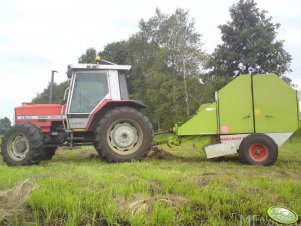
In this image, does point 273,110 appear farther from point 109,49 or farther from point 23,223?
point 109,49

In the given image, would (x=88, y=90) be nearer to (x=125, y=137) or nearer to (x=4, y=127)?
(x=125, y=137)

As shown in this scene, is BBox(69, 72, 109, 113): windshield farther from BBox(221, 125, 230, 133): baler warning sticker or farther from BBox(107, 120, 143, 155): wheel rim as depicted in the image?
BBox(221, 125, 230, 133): baler warning sticker

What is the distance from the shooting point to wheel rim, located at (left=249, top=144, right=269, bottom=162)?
8348 mm

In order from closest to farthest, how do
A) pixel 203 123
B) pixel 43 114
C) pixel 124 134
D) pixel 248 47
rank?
pixel 124 134, pixel 203 123, pixel 43 114, pixel 248 47

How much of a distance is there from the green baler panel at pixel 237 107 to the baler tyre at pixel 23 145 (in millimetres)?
4061

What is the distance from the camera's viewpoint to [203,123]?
8.79 metres

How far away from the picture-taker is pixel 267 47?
26.4 meters

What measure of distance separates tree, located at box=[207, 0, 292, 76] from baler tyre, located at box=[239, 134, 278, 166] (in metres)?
18.6

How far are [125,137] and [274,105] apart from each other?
3.41m

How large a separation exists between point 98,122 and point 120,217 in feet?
16.9

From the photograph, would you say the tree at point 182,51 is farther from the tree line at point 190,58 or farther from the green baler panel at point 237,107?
the green baler panel at point 237,107

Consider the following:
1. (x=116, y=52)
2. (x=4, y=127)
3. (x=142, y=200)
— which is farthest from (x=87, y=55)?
(x=142, y=200)

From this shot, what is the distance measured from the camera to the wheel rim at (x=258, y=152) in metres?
8.35

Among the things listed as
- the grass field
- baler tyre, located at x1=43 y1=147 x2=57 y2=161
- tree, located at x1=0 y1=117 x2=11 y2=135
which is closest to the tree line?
tree, located at x1=0 y1=117 x2=11 y2=135
